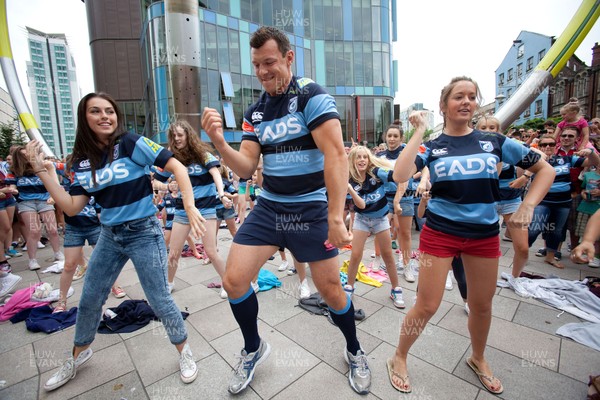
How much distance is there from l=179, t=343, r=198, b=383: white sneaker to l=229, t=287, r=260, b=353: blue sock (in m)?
0.57

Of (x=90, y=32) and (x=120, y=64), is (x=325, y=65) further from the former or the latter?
(x=90, y=32)

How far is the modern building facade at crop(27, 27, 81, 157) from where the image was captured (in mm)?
54094

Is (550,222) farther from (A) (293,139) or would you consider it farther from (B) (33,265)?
(B) (33,265)

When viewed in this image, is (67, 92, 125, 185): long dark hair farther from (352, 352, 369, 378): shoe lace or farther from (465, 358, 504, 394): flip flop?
(465, 358, 504, 394): flip flop

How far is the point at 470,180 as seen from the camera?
6.82 feet

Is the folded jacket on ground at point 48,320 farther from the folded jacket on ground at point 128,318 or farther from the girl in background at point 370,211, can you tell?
the girl in background at point 370,211

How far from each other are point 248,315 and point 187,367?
33.8 inches

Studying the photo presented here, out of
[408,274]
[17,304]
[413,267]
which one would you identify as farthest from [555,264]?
[17,304]

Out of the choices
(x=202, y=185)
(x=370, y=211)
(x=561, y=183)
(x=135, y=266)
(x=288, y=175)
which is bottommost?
(x=135, y=266)

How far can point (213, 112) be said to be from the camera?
1.97 m

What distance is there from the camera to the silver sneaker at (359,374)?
2268mm

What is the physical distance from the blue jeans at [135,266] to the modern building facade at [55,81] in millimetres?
67254

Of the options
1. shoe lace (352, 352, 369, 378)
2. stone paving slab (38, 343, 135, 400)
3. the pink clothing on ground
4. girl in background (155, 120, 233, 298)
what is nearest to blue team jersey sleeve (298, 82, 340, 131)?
shoe lace (352, 352, 369, 378)

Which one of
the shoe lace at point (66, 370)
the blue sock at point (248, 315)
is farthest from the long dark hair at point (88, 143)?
the shoe lace at point (66, 370)
